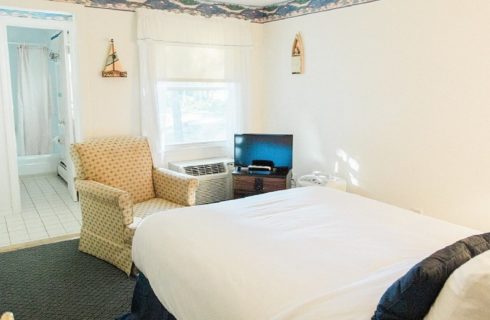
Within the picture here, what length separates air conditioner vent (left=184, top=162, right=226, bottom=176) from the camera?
438 centimetres

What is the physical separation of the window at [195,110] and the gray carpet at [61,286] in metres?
1.72

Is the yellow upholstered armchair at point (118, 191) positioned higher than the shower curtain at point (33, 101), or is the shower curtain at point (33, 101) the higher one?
the shower curtain at point (33, 101)

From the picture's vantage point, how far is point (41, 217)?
13.9 feet

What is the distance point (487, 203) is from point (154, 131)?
121 inches

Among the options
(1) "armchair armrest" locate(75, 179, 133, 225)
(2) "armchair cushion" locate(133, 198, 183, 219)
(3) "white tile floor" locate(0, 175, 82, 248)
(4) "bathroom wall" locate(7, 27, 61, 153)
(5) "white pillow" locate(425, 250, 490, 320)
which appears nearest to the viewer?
(5) "white pillow" locate(425, 250, 490, 320)

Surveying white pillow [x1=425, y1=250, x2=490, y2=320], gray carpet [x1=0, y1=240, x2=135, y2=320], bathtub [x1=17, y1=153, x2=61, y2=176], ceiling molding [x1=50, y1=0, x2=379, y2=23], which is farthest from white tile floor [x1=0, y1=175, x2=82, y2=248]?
white pillow [x1=425, y1=250, x2=490, y2=320]

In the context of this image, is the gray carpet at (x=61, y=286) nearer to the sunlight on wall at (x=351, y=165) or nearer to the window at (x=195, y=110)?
the window at (x=195, y=110)

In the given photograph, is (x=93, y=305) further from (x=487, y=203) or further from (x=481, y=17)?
(x=481, y=17)

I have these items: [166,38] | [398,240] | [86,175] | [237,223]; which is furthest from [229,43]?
[398,240]

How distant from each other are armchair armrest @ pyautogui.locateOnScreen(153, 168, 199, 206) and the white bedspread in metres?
0.87

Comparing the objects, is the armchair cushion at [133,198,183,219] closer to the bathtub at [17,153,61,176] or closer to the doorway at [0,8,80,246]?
the doorway at [0,8,80,246]

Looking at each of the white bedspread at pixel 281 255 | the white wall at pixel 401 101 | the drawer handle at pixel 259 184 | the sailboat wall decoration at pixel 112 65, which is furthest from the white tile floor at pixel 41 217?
the white wall at pixel 401 101

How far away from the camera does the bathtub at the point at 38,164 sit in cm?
608

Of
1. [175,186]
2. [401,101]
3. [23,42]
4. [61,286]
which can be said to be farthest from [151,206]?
[23,42]
